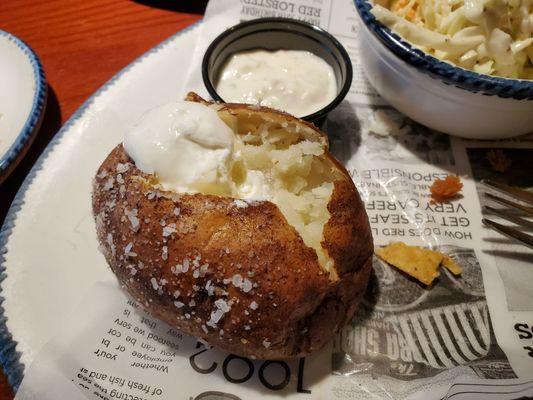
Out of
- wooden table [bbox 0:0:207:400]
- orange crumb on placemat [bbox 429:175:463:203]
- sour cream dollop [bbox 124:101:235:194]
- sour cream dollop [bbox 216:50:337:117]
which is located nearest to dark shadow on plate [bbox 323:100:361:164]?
sour cream dollop [bbox 216:50:337:117]

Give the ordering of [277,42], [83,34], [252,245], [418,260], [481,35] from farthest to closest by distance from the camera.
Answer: [83,34] → [277,42] → [481,35] → [418,260] → [252,245]

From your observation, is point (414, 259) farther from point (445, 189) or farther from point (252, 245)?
point (252, 245)

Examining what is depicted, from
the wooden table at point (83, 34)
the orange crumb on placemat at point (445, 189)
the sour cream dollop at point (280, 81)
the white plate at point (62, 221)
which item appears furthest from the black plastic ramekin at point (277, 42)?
the wooden table at point (83, 34)

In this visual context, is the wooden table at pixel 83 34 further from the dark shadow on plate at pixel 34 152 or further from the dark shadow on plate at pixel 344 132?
the dark shadow on plate at pixel 344 132

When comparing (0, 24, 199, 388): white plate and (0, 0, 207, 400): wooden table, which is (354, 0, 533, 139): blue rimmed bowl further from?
(0, 0, 207, 400): wooden table

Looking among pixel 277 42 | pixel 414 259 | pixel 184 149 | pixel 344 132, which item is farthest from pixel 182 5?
pixel 414 259
